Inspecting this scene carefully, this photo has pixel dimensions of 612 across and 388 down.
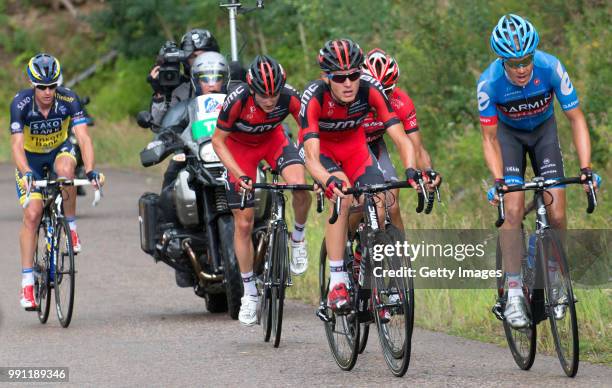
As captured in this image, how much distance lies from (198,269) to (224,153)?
170cm

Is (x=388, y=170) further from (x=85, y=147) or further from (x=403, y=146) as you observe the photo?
(x=85, y=147)

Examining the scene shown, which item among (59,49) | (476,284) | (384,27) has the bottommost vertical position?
(476,284)

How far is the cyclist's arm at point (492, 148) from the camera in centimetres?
A: 933

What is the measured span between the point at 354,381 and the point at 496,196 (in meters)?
1.43

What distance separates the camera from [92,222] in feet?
67.2

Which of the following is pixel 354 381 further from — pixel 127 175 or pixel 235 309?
pixel 127 175

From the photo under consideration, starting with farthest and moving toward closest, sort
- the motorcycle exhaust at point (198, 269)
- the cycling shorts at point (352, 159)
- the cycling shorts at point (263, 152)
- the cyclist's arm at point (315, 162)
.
→ the motorcycle exhaust at point (198, 269) → the cycling shorts at point (263, 152) → the cycling shorts at point (352, 159) → the cyclist's arm at point (315, 162)

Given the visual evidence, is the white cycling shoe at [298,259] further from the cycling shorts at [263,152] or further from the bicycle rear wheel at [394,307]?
the bicycle rear wheel at [394,307]

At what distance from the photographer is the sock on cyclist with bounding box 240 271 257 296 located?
1091 centimetres

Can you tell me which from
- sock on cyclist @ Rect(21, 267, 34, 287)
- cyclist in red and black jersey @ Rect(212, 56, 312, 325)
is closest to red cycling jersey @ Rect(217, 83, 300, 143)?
cyclist in red and black jersey @ Rect(212, 56, 312, 325)

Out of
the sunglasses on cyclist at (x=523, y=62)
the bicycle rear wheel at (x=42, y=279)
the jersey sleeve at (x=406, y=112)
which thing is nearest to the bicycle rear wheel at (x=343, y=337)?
the sunglasses on cyclist at (x=523, y=62)

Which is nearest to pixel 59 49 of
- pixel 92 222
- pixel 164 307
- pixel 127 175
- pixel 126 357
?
pixel 127 175

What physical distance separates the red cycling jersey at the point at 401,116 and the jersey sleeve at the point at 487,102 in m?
2.01

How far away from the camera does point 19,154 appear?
40.1 ft
